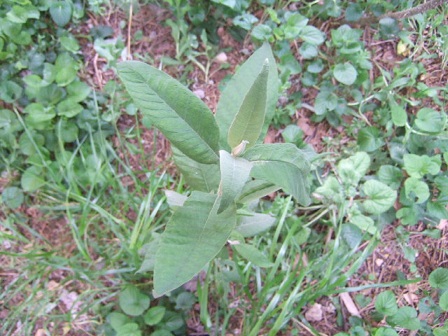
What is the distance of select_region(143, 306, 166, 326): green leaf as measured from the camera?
176 cm

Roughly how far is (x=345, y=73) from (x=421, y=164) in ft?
1.92

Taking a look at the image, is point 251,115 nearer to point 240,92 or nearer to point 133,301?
point 240,92

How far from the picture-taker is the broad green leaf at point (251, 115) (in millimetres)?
902

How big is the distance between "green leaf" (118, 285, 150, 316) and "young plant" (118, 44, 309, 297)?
2.69ft

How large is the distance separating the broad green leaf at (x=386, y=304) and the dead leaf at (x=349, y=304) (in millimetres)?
179

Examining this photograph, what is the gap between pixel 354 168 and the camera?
6.59 feet

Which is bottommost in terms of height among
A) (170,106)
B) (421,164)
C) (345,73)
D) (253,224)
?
(421,164)

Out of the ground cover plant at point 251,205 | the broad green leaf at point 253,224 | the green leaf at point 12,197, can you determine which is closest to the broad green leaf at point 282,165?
the broad green leaf at point 253,224

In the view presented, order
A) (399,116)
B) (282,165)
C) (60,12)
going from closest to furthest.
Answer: (282,165)
(399,116)
(60,12)

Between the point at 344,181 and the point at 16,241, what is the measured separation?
168 centimetres

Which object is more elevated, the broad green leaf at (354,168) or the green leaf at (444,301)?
the broad green leaf at (354,168)

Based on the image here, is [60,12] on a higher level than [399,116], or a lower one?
higher

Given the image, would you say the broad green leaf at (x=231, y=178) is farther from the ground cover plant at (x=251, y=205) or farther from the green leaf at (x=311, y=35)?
the green leaf at (x=311, y=35)

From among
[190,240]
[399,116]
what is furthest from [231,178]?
[399,116]
